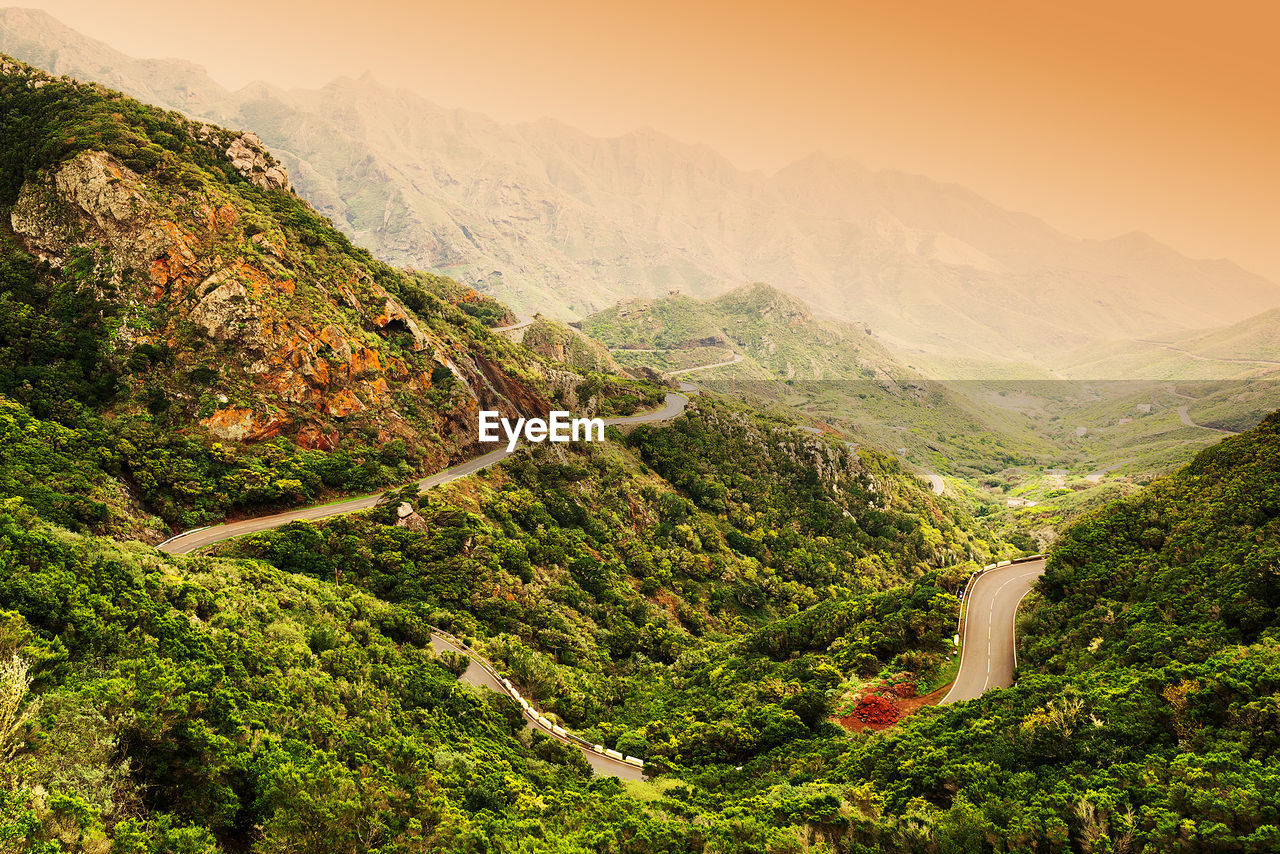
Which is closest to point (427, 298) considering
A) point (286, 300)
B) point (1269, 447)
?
point (286, 300)

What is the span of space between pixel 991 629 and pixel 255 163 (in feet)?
327

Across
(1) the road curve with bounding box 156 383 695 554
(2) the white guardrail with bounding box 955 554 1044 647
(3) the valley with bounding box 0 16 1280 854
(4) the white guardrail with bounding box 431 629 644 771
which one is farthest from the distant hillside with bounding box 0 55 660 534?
(2) the white guardrail with bounding box 955 554 1044 647

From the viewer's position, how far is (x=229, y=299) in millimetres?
55938

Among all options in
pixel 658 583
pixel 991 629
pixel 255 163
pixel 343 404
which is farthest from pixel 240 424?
pixel 991 629

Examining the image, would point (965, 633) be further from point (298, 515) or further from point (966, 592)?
point (298, 515)

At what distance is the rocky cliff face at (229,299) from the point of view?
5241 centimetres

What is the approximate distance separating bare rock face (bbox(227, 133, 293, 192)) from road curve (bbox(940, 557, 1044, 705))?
91.8 metres

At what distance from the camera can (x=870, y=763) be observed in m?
31.1

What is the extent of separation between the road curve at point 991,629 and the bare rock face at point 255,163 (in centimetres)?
9181

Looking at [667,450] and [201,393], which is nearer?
[201,393]

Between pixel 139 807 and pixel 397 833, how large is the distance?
8634 millimetres

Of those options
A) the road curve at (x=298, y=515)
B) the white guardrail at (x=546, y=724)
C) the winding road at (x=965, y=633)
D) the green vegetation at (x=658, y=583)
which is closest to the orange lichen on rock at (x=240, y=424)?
the road curve at (x=298, y=515)

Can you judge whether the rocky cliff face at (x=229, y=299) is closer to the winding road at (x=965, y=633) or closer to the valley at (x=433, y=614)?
the valley at (x=433, y=614)

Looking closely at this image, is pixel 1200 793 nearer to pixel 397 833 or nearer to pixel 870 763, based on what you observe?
pixel 870 763
